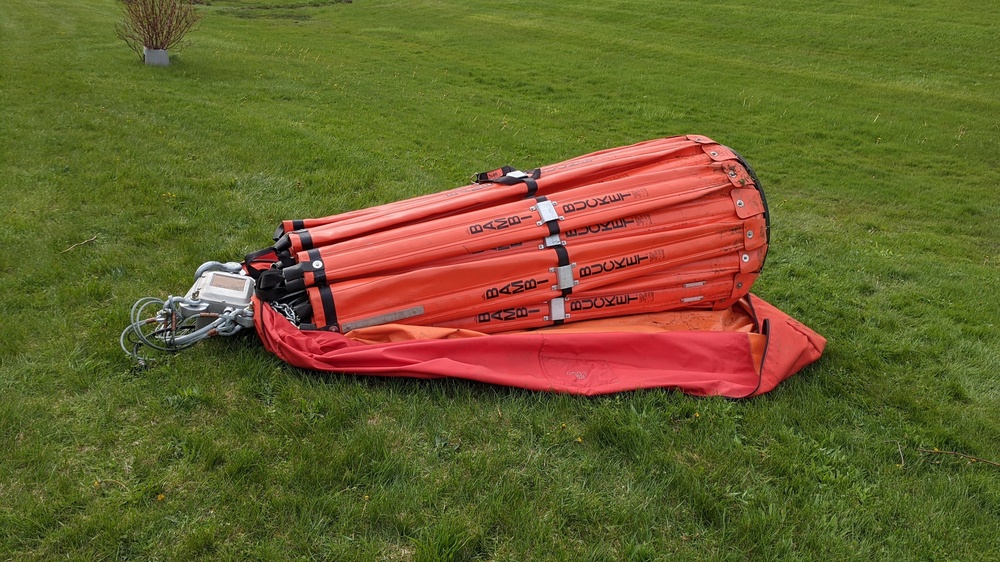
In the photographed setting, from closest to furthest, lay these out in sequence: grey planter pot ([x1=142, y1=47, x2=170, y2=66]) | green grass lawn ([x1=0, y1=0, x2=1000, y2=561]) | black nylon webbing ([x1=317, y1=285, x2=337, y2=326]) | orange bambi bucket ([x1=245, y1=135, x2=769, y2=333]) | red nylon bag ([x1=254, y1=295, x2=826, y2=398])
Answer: green grass lawn ([x1=0, y1=0, x2=1000, y2=561])
red nylon bag ([x1=254, y1=295, x2=826, y2=398])
black nylon webbing ([x1=317, y1=285, x2=337, y2=326])
orange bambi bucket ([x1=245, y1=135, x2=769, y2=333])
grey planter pot ([x1=142, y1=47, x2=170, y2=66])

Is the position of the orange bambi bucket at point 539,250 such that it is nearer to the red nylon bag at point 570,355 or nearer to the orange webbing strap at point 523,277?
the orange webbing strap at point 523,277

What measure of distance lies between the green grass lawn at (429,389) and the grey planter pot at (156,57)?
3.57 ft

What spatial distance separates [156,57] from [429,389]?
13.0 metres

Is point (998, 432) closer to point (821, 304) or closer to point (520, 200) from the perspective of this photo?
point (821, 304)

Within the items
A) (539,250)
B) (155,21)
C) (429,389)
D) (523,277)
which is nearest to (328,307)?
(429,389)

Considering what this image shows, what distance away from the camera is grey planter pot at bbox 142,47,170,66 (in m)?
13.8

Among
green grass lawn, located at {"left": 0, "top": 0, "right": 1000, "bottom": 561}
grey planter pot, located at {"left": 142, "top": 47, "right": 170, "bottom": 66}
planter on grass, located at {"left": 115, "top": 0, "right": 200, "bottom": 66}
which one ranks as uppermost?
planter on grass, located at {"left": 115, "top": 0, "right": 200, "bottom": 66}

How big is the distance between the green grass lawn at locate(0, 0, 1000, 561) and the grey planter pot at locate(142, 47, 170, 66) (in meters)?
1.09

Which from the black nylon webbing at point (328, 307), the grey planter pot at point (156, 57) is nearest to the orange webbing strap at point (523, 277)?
the black nylon webbing at point (328, 307)

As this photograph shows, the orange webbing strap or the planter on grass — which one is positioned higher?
the planter on grass

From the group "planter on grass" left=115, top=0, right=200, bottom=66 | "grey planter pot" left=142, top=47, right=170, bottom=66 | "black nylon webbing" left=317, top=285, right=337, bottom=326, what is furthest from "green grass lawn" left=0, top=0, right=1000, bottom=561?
"planter on grass" left=115, top=0, right=200, bottom=66

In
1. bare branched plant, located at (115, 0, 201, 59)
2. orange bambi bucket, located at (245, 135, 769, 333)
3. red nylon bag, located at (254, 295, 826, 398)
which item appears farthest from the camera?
bare branched plant, located at (115, 0, 201, 59)

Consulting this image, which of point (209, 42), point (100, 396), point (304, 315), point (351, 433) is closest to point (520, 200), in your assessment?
point (304, 315)

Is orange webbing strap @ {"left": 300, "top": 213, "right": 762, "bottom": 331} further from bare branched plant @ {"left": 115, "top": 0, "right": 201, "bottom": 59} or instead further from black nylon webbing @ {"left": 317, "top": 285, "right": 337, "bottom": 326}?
bare branched plant @ {"left": 115, "top": 0, "right": 201, "bottom": 59}
